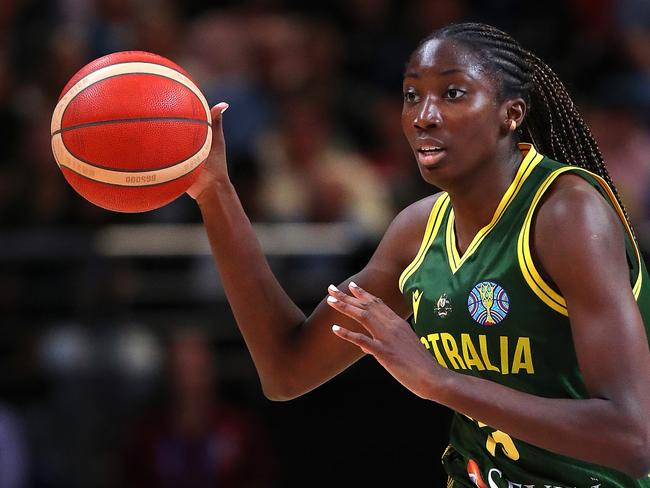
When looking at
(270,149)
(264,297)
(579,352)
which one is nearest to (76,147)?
(264,297)

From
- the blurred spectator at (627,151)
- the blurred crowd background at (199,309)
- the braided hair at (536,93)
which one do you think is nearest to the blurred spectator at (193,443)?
the blurred crowd background at (199,309)

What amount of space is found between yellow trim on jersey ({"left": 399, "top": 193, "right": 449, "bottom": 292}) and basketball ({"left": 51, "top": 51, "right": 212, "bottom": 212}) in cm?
71

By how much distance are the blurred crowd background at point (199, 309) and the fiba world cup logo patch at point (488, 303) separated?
11.4ft

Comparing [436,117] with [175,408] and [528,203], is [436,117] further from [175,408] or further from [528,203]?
[175,408]

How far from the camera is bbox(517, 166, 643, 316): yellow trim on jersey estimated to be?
301cm

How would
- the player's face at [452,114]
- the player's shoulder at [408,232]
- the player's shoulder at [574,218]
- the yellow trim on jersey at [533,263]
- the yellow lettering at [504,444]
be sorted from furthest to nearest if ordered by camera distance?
the player's shoulder at [408,232]
the yellow lettering at [504,444]
the player's face at [452,114]
the yellow trim on jersey at [533,263]
the player's shoulder at [574,218]

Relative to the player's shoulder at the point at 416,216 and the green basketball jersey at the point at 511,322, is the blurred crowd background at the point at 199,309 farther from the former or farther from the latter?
the green basketball jersey at the point at 511,322

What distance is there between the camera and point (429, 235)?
3523mm

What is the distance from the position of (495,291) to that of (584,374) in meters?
0.40

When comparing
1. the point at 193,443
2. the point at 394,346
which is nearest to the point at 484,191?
the point at 394,346

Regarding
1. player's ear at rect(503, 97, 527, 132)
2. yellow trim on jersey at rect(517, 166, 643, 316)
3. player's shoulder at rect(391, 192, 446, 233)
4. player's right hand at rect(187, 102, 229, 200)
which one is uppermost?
player's ear at rect(503, 97, 527, 132)

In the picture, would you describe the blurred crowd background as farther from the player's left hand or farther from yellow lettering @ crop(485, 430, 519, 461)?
the player's left hand

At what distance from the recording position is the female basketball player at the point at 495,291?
2773 mm

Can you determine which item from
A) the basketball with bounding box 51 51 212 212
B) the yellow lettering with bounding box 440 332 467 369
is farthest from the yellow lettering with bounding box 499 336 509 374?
the basketball with bounding box 51 51 212 212
